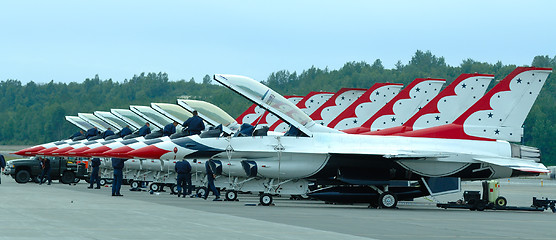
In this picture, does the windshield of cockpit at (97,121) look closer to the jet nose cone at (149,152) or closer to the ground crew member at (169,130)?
the ground crew member at (169,130)

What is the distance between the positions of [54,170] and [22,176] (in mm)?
1357

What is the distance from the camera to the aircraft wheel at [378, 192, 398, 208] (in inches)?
886

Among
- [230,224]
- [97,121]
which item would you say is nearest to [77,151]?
[97,121]

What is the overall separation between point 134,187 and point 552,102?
7007 cm

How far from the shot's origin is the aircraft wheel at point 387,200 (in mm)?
22516

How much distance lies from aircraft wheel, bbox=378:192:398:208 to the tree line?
59404 mm

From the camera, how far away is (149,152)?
23.3 m

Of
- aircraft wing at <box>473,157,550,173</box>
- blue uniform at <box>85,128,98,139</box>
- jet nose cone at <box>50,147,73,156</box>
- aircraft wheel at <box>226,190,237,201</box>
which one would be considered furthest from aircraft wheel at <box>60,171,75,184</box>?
aircraft wing at <box>473,157,550,173</box>

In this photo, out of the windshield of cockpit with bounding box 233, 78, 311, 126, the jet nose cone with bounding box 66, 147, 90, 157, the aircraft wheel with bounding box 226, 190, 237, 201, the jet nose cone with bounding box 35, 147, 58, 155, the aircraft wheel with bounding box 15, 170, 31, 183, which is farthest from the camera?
the aircraft wheel with bounding box 15, 170, 31, 183

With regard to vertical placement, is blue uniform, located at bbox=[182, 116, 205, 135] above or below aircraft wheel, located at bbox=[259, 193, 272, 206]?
above

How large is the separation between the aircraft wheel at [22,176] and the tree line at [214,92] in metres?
46.7

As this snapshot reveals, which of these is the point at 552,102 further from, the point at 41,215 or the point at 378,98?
the point at 41,215

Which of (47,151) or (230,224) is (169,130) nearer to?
(47,151)

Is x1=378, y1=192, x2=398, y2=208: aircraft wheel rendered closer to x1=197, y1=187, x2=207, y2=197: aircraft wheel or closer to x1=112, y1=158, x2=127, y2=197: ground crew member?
x1=197, y1=187, x2=207, y2=197: aircraft wheel
